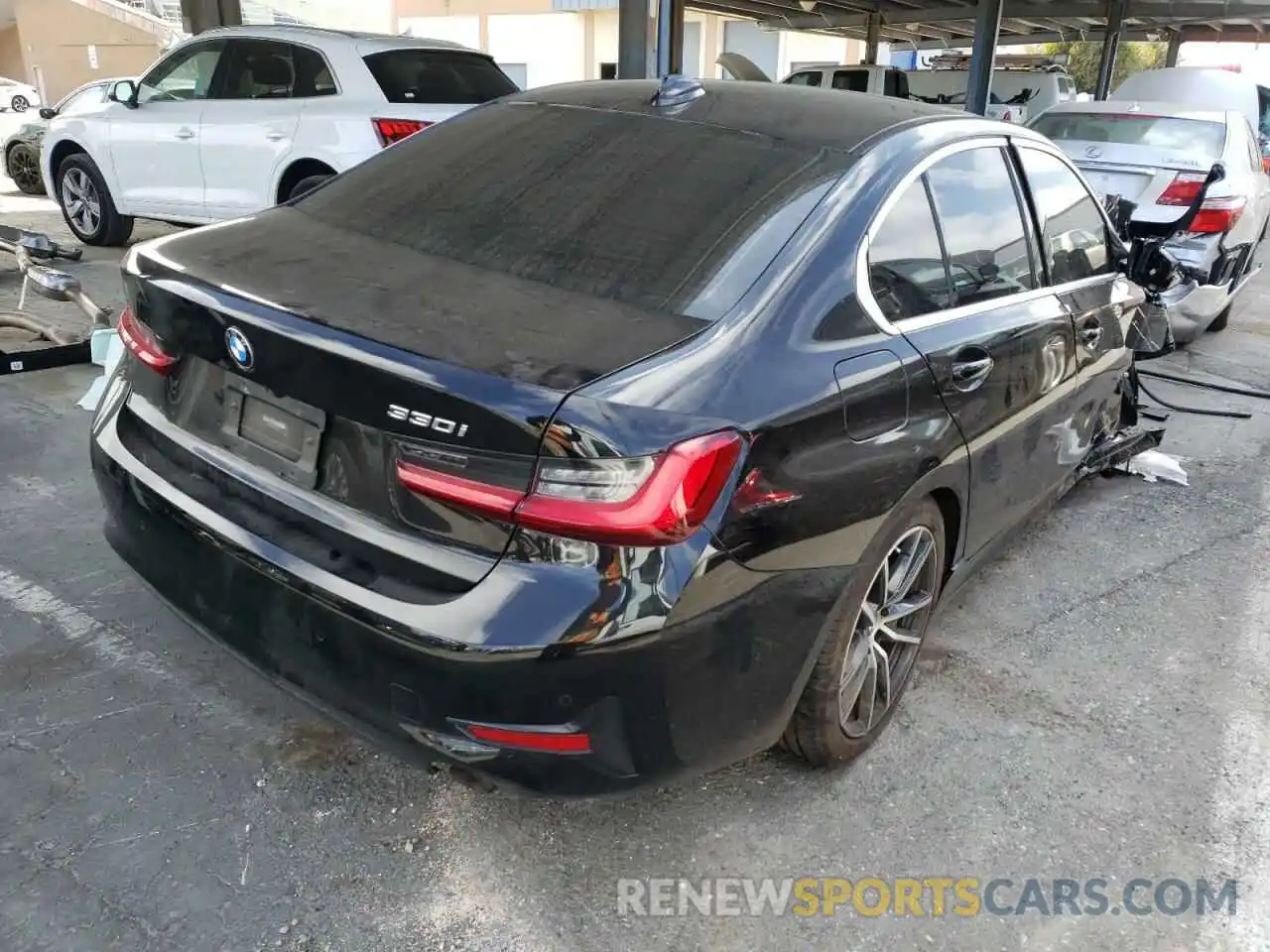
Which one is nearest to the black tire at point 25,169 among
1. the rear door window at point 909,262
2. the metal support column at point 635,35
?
the metal support column at point 635,35

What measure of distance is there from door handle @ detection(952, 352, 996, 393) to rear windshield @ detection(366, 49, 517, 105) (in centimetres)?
519

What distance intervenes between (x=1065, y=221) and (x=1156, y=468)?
Answer: 2001 mm

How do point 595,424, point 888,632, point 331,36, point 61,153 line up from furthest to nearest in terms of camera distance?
point 61,153, point 331,36, point 888,632, point 595,424

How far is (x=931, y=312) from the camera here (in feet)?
8.50

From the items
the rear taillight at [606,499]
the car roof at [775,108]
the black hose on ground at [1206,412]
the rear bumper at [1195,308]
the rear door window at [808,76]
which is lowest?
the black hose on ground at [1206,412]

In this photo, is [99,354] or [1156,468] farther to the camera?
[99,354]

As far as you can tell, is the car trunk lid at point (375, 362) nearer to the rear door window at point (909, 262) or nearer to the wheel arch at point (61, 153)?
the rear door window at point (909, 262)

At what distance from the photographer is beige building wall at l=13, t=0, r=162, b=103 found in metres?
33.9

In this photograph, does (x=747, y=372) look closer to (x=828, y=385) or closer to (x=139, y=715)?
(x=828, y=385)

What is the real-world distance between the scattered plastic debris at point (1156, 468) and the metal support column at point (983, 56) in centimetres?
1405

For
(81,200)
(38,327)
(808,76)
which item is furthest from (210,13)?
(808,76)

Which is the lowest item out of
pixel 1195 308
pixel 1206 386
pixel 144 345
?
pixel 1206 386

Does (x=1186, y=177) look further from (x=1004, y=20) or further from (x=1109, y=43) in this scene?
(x=1004, y=20)

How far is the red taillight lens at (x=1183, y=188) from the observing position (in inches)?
276
